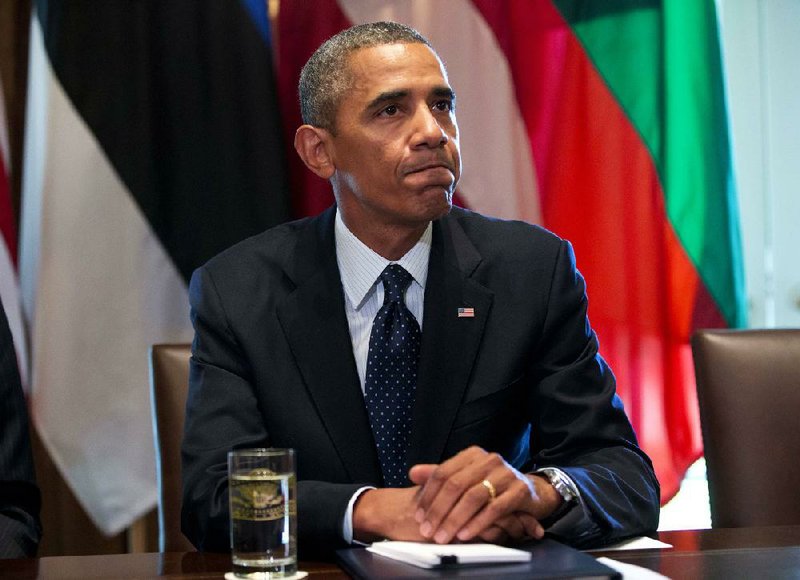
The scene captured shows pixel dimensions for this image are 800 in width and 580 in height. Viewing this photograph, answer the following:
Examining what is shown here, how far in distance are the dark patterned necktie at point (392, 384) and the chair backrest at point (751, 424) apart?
28.8 inches

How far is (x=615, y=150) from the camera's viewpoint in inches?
146

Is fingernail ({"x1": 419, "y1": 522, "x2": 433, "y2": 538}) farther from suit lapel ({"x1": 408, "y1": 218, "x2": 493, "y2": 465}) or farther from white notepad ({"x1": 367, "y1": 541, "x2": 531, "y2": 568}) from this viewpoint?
suit lapel ({"x1": 408, "y1": 218, "x2": 493, "y2": 465})

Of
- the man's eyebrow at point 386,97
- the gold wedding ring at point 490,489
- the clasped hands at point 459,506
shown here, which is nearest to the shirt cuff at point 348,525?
the clasped hands at point 459,506

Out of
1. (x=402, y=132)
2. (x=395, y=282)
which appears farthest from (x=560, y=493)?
(x=402, y=132)

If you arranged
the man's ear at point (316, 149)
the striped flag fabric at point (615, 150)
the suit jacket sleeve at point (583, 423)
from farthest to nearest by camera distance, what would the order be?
the striped flag fabric at point (615, 150)
the man's ear at point (316, 149)
the suit jacket sleeve at point (583, 423)

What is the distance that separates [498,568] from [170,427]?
1.23m

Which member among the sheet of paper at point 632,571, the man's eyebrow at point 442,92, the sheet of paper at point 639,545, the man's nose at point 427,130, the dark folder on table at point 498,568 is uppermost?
the man's eyebrow at point 442,92

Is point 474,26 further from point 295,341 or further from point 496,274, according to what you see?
point 295,341

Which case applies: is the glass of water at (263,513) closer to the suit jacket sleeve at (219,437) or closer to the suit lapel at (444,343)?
the suit jacket sleeve at (219,437)

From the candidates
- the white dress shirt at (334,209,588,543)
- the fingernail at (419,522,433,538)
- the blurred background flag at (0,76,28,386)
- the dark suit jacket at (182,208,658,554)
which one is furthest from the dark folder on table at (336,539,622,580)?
the blurred background flag at (0,76,28,386)

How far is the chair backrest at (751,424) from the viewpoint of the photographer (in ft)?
7.44

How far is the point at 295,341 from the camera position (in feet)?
6.93

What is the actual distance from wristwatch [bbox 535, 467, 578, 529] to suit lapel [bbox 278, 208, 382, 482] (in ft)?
1.37

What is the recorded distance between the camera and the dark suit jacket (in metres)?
2.01
